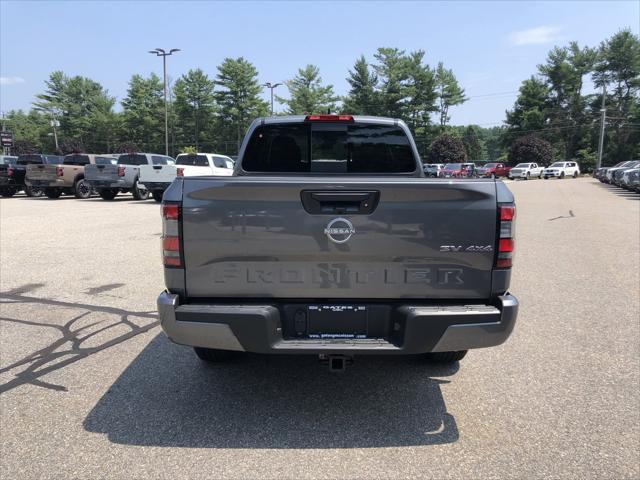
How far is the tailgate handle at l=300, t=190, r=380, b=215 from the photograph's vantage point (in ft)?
9.30

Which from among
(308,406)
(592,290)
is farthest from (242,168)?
(592,290)

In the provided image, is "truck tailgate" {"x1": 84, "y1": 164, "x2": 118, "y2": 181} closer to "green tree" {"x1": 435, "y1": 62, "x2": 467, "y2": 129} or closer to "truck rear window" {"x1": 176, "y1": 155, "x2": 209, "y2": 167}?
"truck rear window" {"x1": 176, "y1": 155, "x2": 209, "y2": 167}

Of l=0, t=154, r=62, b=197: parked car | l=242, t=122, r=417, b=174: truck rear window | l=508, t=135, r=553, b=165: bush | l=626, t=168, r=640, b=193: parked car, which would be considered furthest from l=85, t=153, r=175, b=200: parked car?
l=508, t=135, r=553, b=165: bush

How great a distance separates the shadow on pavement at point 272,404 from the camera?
2.99 metres

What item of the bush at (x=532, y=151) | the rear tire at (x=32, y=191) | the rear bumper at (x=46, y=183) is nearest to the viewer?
the rear bumper at (x=46, y=183)

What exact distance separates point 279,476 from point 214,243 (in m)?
1.34

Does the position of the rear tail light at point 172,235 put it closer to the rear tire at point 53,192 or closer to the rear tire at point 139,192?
the rear tire at point 139,192

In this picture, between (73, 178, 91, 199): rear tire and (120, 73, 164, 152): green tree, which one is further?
(120, 73, 164, 152): green tree

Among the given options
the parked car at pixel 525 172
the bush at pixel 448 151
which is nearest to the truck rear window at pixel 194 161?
the parked car at pixel 525 172

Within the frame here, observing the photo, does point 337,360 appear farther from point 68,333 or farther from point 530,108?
point 530,108

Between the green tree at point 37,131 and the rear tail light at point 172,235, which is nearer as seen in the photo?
the rear tail light at point 172,235

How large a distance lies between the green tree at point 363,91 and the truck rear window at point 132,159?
56818 mm

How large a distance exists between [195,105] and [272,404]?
3281 inches

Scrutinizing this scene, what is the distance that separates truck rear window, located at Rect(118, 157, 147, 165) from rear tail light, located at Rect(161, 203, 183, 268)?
1941cm
